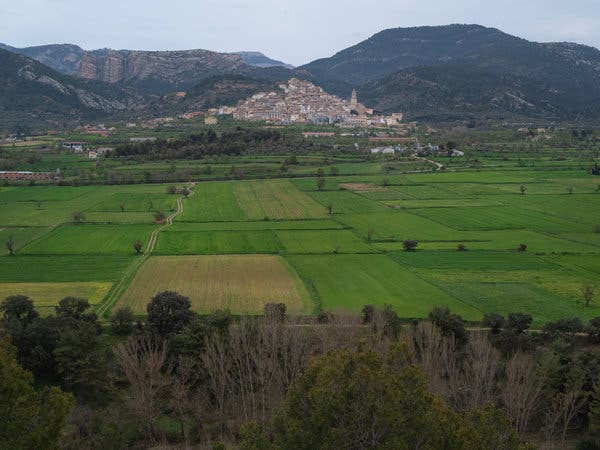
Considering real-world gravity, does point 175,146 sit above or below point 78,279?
above

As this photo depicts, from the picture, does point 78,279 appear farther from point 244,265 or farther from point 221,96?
point 221,96

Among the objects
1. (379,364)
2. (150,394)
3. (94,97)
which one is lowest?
(150,394)

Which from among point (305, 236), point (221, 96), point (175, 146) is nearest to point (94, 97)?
point (221, 96)

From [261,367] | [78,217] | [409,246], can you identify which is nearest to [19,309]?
[261,367]

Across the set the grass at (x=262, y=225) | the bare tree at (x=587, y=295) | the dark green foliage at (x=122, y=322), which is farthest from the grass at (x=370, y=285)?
the dark green foliage at (x=122, y=322)

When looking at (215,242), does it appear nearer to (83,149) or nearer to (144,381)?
(144,381)

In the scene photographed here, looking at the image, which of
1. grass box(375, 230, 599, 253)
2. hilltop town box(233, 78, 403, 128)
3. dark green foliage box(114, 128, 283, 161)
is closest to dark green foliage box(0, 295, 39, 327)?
grass box(375, 230, 599, 253)
